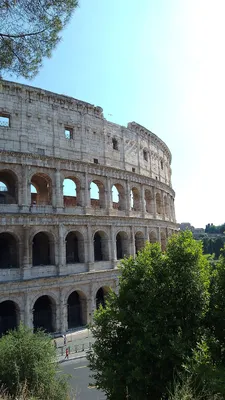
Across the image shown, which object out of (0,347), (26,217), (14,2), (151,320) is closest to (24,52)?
(14,2)

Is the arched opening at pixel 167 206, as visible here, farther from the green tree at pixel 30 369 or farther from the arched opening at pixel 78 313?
the green tree at pixel 30 369

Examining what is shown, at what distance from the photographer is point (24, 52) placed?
376 inches

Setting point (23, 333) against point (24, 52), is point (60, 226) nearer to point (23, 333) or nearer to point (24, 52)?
point (23, 333)

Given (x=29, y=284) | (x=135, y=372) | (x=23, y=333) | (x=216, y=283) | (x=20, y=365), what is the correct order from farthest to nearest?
1. (x=29, y=284)
2. (x=23, y=333)
3. (x=20, y=365)
4. (x=216, y=283)
5. (x=135, y=372)

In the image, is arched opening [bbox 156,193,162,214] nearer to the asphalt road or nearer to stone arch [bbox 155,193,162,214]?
stone arch [bbox 155,193,162,214]

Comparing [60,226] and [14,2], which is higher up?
[14,2]

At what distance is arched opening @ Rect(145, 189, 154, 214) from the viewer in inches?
1081

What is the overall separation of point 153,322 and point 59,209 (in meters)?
12.6

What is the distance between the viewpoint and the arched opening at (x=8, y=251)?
65.0 feet

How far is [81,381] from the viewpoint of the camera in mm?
13938

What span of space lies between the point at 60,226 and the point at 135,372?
1282 cm

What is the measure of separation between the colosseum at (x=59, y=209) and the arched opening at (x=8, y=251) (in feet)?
0.20

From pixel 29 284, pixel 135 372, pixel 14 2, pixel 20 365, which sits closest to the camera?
pixel 135 372

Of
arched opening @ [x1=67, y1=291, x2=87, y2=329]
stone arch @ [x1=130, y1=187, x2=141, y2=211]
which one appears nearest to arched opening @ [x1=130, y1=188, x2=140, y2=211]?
stone arch @ [x1=130, y1=187, x2=141, y2=211]
